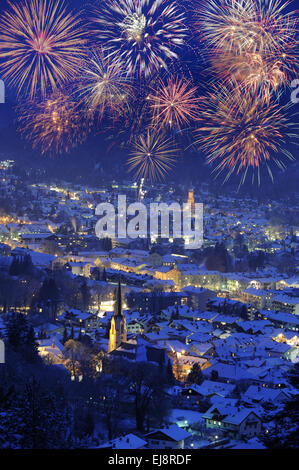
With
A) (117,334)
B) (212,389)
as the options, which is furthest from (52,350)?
(212,389)

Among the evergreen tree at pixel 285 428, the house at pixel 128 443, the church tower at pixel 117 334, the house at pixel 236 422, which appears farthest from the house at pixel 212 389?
the house at pixel 128 443

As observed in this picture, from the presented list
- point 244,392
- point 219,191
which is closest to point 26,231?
point 244,392

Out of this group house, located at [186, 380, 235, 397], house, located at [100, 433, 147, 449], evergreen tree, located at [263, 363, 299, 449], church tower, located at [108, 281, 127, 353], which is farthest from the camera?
church tower, located at [108, 281, 127, 353]

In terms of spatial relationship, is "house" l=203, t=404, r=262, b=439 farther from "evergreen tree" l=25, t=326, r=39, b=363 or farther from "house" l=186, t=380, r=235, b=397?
"evergreen tree" l=25, t=326, r=39, b=363

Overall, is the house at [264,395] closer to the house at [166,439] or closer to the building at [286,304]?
the house at [166,439]

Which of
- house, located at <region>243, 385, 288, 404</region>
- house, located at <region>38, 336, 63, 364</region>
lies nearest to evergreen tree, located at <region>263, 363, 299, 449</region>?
house, located at <region>243, 385, 288, 404</region>

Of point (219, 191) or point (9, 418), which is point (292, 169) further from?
point (9, 418)

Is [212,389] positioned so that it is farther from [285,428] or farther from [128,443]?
[128,443]

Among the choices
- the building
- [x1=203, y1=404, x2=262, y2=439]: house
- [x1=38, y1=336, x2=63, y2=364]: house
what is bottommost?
[x1=203, y1=404, x2=262, y2=439]: house
